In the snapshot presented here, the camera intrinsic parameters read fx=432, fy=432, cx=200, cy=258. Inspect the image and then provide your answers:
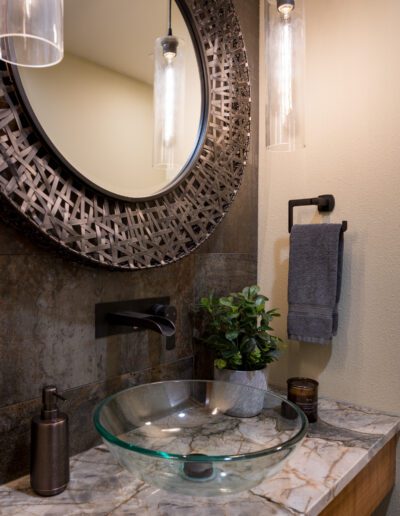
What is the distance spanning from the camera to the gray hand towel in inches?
53.8

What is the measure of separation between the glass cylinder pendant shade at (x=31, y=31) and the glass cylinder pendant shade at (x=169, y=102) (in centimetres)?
45

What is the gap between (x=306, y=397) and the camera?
1.26 metres

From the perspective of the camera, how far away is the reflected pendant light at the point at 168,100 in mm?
1188

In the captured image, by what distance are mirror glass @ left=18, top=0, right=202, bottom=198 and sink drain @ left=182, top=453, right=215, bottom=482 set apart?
2.11 feet

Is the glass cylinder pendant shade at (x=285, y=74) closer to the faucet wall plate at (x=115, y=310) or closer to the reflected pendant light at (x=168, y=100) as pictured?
the reflected pendant light at (x=168, y=100)

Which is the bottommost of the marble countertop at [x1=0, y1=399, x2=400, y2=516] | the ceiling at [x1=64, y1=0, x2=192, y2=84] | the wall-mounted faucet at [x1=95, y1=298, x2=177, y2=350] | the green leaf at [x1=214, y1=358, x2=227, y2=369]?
the marble countertop at [x1=0, y1=399, x2=400, y2=516]

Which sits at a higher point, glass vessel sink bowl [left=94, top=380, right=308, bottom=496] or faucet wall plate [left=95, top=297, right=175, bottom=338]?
faucet wall plate [left=95, top=297, right=175, bottom=338]

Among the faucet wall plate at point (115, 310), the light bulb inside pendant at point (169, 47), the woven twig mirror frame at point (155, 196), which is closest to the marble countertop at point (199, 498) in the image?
the faucet wall plate at point (115, 310)

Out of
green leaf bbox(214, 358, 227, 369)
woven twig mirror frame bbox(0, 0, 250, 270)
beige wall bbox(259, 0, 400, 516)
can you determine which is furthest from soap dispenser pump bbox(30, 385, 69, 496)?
beige wall bbox(259, 0, 400, 516)

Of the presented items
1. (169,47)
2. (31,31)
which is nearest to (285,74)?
(169,47)

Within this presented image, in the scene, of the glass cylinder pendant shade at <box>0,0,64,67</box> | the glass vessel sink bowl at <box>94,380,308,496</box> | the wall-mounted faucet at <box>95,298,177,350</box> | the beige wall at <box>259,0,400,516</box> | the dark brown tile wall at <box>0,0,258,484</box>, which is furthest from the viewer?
the beige wall at <box>259,0,400,516</box>

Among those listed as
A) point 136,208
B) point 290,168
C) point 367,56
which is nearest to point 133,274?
point 136,208

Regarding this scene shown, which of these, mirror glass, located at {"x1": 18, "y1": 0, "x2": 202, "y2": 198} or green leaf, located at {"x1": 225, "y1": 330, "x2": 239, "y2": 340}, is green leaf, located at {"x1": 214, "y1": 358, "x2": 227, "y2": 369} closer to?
green leaf, located at {"x1": 225, "y1": 330, "x2": 239, "y2": 340}

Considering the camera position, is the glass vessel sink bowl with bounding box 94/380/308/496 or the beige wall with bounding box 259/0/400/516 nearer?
the glass vessel sink bowl with bounding box 94/380/308/496
